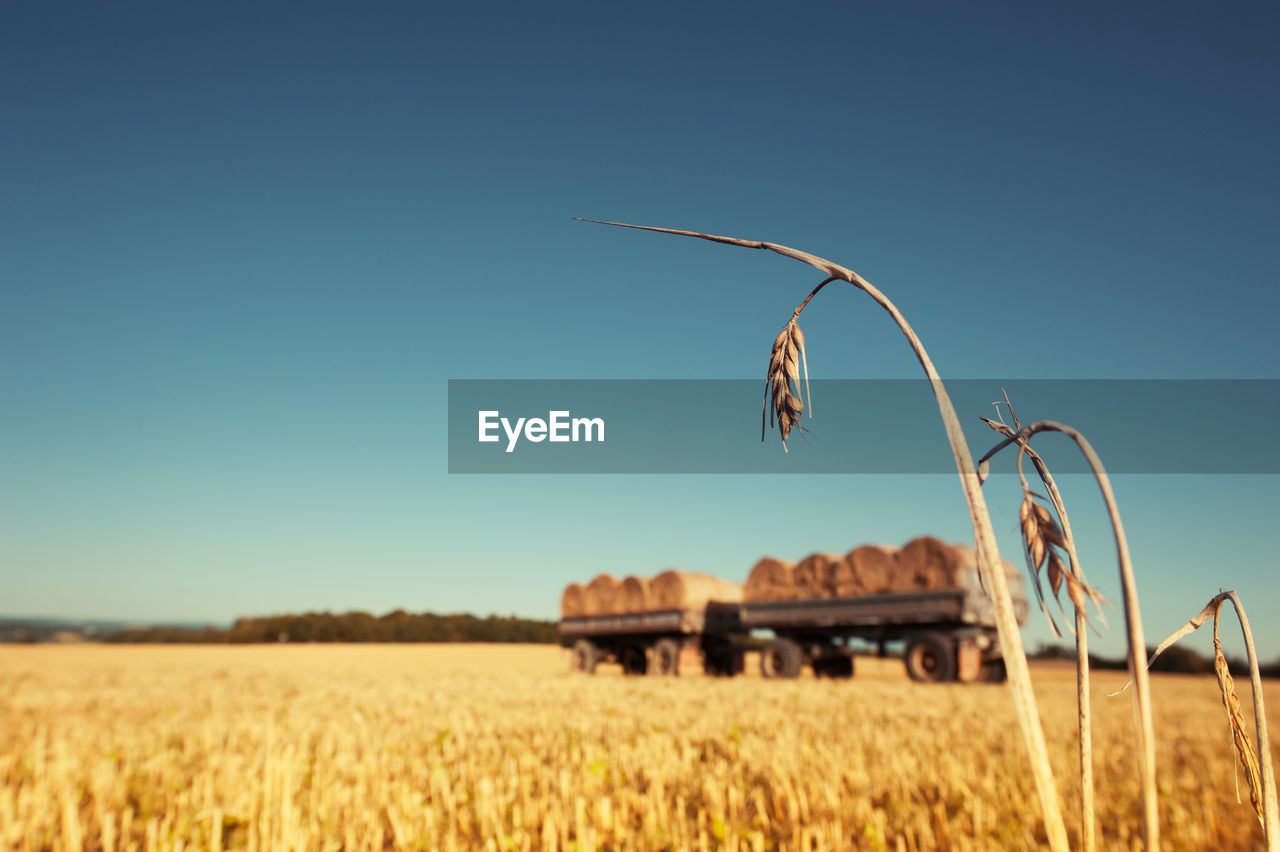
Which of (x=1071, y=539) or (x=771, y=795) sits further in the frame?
(x=771, y=795)

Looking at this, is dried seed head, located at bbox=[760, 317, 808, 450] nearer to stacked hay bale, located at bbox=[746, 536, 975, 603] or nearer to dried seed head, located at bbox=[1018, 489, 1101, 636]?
dried seed head, located at bbox=[1018, 489, 1101, 636]

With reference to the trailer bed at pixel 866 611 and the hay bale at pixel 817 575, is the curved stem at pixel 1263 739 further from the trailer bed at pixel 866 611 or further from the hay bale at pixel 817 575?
the hay bale at pixel 817 575

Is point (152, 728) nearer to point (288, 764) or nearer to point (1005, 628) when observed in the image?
point (288, 764)

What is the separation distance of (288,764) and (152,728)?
120 inches

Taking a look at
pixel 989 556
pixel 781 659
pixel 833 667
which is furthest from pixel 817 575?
pixel 989 556

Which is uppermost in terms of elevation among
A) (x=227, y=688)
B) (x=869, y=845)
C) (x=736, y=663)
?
(x=869, y=845)

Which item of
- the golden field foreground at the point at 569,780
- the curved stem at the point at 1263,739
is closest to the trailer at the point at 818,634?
the golden field foreground at the point at 569,780

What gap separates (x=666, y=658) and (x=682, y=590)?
65.8 inches

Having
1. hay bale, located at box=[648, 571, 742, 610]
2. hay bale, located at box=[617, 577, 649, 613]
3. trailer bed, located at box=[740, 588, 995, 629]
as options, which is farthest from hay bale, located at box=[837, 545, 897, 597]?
hay bale, located at box=[617, 577, 649, 613]

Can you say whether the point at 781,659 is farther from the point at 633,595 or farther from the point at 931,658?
the point at 633,595

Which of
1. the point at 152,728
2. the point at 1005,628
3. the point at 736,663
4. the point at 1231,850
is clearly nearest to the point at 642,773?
the point at 1231,850

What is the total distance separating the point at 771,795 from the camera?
3674 mm

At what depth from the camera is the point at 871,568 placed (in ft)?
46.5

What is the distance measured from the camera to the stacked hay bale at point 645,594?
17703 mm
